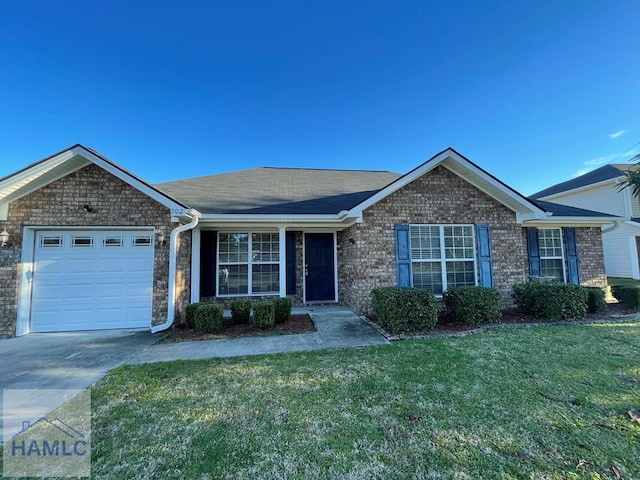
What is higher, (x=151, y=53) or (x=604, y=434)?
(x=151, y=53)

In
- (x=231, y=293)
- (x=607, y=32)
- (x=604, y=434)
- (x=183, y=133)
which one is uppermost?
(x=607, y=32)

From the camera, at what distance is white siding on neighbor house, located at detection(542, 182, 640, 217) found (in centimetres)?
1534

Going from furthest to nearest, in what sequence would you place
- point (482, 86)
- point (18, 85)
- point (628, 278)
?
point (628, 278) → point (482, 86) → point (18, 85)

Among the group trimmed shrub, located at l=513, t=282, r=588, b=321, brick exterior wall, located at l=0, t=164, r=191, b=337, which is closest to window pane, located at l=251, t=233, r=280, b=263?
brick exterior wall, located at l=0, t=164, r=191, b=337

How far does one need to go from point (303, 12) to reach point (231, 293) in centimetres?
948

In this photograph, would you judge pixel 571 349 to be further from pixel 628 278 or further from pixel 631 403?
pixel 628 278

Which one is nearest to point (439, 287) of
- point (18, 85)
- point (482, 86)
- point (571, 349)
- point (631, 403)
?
point (571, 349)

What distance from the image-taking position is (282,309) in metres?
6.70

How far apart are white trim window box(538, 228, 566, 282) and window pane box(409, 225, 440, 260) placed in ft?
13.5

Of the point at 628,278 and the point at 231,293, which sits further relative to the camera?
the point at 628,278

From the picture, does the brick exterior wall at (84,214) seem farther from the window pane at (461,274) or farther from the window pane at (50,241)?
the window pane at (461,274)

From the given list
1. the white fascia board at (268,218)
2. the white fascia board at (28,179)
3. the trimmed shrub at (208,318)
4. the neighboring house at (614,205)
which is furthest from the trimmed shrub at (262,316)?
the neighboring house at (614,205)

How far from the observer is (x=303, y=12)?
8.76 m

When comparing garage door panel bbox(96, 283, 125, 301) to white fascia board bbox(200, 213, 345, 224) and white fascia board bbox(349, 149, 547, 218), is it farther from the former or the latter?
white fascia board bbox(349, 149, 547, 218)
